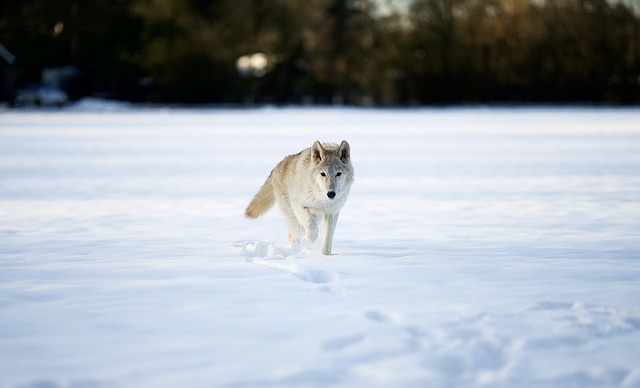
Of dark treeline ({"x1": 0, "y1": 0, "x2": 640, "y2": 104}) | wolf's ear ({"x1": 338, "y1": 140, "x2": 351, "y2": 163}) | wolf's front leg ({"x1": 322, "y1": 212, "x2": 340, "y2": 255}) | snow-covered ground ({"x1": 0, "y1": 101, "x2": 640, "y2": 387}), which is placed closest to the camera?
snow-covered ground ({"x1": 0, "y1": 101, "x2": 640, "y2": 387})

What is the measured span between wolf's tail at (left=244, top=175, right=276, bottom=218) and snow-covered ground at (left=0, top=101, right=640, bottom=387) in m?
0.29

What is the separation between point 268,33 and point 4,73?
23.2m

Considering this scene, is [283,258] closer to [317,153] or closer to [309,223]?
[309,223]

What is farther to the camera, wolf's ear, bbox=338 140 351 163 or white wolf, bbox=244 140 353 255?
wolf's ear, bbox=338 140 351 163

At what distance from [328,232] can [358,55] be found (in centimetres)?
5667

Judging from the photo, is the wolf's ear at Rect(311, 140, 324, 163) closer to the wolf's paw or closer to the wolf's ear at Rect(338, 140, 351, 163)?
the wolf's ear at Rect(338, 140, 351, 163)

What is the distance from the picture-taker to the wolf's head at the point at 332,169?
6.84 metres

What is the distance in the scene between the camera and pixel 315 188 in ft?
23.0

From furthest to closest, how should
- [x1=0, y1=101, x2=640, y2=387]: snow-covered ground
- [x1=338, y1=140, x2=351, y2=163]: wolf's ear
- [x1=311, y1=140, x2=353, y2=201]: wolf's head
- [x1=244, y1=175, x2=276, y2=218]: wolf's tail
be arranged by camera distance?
[x1=244, y1=175, x2=276, y2=218]: wolf's tail, [x1=338, y1=140, x2=351, y2=163]: wolf's ear, [x1=311, y1=140, x2=353, y2=201]: wolf's head, [x1=0, y1=101, x2=640, y2=387]: snow-covered ground

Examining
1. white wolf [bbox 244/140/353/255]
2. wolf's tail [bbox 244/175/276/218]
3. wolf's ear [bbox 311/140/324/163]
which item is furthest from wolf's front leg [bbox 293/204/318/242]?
wolf's tail [bbox 244/175/276/218]

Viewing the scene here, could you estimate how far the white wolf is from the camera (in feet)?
22.7

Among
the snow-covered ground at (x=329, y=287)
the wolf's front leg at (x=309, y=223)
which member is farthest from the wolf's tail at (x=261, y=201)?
the wolf's front leg at (x=309, y=223)

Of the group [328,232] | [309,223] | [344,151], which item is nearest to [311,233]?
[309,223]

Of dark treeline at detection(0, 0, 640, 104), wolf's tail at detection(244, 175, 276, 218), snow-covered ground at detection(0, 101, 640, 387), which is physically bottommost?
snow-covered ground at detection(0, 101, 640, 387)
